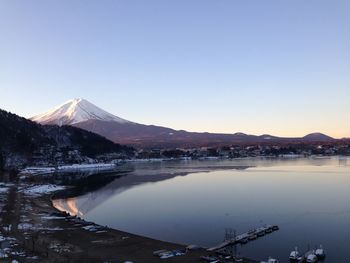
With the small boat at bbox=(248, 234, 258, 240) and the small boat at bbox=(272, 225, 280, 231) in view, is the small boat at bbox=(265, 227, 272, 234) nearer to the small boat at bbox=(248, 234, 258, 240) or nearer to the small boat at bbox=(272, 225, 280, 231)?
the small boat at bbox=(272, 225, 280, 231)

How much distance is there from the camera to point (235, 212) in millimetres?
30141

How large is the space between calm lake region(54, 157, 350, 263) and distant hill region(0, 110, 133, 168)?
124 feet

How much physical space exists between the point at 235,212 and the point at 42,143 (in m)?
87.2

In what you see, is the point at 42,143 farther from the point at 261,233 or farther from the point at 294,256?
the point at 294,256

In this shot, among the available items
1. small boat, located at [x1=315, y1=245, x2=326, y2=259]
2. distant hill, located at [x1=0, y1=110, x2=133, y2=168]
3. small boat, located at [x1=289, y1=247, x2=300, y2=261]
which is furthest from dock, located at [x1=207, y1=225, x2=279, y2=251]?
distant hill, located at [x1=0, y1=110, x2=133, y2=168]

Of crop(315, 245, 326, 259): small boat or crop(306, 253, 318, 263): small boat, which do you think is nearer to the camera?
crop(306, 253, 318, 263): small boat

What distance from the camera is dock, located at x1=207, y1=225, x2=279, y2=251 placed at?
68.7 feet

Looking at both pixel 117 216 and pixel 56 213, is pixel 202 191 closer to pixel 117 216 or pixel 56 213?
pixel 117 216

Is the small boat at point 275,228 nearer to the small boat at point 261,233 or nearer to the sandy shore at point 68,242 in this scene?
the small boat at point 261,233

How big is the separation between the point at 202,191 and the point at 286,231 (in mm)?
19661

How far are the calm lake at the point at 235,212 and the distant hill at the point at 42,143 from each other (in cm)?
3782

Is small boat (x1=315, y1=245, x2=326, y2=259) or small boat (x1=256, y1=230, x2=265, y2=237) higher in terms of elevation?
small boat (x1=256, y1=230, x2=265, y2=237)

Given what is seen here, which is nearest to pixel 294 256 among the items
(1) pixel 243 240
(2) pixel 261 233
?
(1) pixel 243 240

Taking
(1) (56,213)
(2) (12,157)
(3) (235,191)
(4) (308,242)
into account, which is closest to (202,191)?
(3) (235,191)
